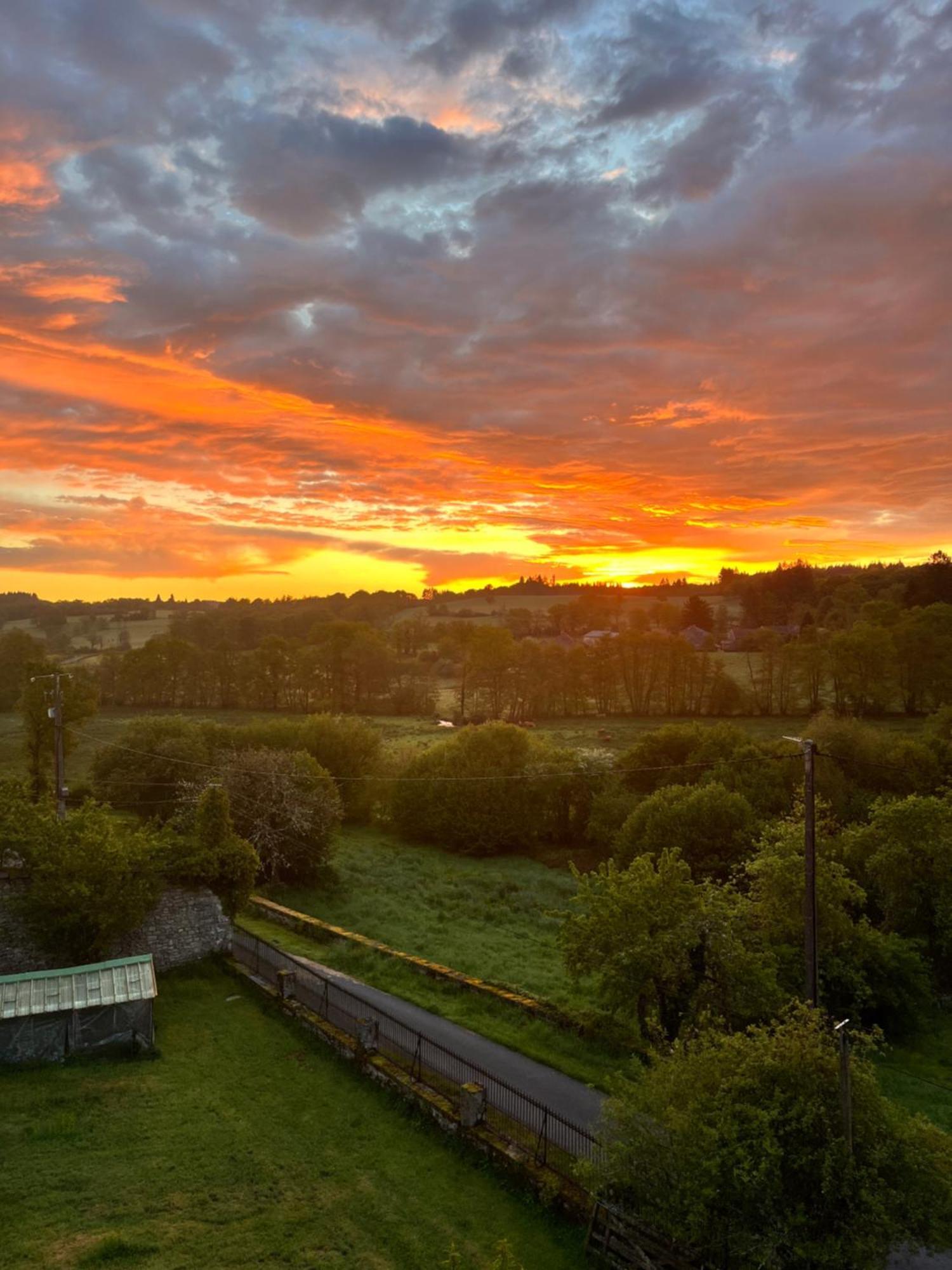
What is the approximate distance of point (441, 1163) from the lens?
15680mm

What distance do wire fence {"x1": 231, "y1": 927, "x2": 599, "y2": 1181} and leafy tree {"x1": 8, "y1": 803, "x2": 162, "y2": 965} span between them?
4350mm

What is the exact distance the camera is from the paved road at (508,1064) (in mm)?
17562

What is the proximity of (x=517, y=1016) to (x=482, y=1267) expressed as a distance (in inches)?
382

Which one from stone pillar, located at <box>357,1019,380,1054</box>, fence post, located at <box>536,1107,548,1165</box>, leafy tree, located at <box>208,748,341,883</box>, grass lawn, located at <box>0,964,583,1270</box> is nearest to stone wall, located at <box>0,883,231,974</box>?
grass lawn, located at <box>0,964,583,1270</box>

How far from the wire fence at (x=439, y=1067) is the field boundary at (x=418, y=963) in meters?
2.97

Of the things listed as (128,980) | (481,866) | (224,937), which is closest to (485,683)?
(481,866)

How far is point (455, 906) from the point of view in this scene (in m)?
37.6

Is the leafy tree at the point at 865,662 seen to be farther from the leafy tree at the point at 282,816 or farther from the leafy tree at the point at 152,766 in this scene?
the leafy tree at the point at 152,766

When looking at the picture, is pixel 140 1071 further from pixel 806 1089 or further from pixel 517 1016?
pixel 806 1089

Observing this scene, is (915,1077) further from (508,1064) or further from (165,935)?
(165,935)

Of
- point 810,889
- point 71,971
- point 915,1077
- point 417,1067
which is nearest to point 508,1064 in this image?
point 417,1067

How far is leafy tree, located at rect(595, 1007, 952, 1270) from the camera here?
10727 millimetres

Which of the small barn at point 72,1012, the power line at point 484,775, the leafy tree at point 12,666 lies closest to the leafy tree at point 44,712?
the power line at point 484,775

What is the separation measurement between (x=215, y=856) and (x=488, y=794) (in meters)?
26.7
